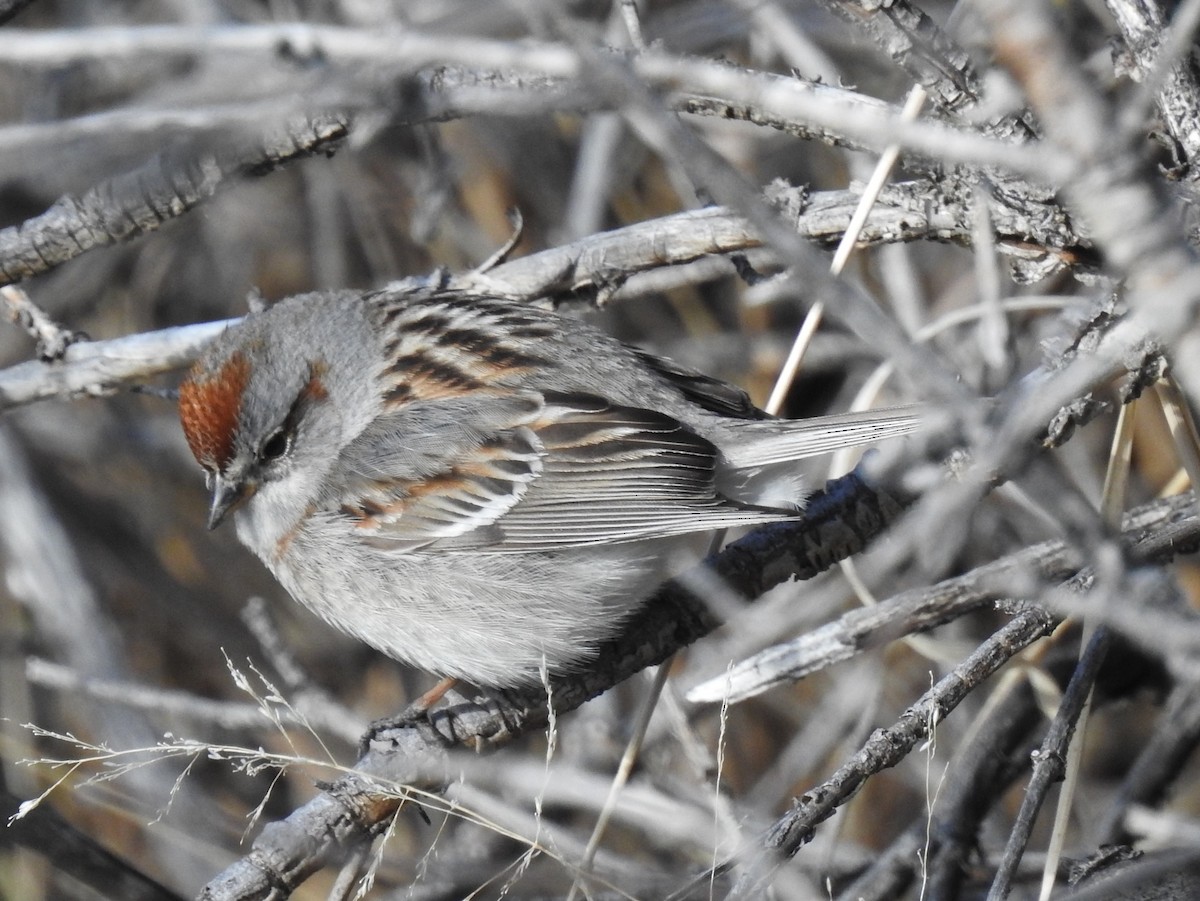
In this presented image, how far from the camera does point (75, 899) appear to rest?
14.4 feet

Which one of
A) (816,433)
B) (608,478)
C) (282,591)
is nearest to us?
(816,433)

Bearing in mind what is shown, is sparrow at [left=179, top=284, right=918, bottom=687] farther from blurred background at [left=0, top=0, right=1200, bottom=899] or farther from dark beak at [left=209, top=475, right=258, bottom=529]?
blurred background at [left=0, top=0, right=1200, bottom=899]

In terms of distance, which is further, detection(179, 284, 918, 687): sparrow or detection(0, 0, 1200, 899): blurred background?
detection(0, 0, 1200, 899): blurred background

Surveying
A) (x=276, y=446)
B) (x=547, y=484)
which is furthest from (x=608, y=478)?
(x=276, y=446)

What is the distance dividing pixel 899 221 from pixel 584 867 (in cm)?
149

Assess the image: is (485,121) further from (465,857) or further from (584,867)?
(584,867)

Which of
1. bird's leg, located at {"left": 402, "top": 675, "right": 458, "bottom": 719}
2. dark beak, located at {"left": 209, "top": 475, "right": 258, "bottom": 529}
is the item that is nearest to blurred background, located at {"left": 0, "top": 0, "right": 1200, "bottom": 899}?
bird's leg, located at {"left": 402, "top": 675, "right": 458, "bottom": 719}

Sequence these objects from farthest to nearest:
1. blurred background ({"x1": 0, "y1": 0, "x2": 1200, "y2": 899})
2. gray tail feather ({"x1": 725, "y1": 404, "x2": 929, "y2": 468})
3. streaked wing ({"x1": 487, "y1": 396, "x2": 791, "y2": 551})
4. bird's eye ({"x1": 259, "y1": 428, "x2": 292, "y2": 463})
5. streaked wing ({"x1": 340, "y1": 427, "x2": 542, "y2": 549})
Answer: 1. blurred background ({"x1": 0, "y1": 0, "x2": 1200, "y2": 899})
2. bird's eye ({"x1": 259, "y1": 428, "x2": 292, "y2": 463})
3. streaked wing ({"x1": 340, "y1": 427, "x2": 542, "y2": 549})
4. streaked wing ({"x1": 487, "y1": 396, "x2": 791, "y2": 551})
5. gray tail feather ({"x1": 725, "y1": 404, "x2": 929, "y2": 468})

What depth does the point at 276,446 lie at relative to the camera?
324cm

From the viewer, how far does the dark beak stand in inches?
124

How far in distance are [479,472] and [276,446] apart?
566 millimetres

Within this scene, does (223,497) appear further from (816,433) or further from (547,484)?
(816,433)

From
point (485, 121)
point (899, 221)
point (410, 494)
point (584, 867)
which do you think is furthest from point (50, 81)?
point (584, 867)

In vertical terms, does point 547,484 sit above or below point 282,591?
above
